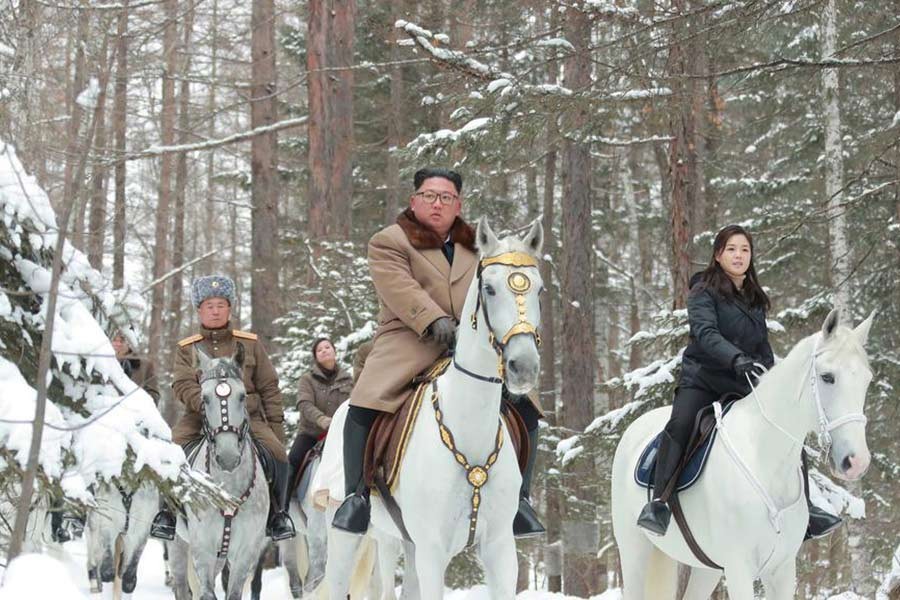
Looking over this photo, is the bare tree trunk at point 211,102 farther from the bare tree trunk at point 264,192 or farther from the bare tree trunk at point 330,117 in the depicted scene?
the bare tree trunk at point 330,117

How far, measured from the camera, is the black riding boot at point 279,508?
10219 mm

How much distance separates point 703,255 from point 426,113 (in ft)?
22.0

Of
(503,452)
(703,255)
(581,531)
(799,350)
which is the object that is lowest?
(581,531)

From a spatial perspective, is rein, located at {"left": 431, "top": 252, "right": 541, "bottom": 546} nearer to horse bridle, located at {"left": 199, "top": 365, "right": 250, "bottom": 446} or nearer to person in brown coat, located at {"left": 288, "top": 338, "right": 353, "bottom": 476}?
horse bridle, located at {"left": 199, "top": 365, "right": 250, "bottom": 446}

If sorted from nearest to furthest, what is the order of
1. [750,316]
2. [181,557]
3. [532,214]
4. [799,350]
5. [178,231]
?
Result: [799,350] < [750,316] < [181,557] < [532,214] < [178,231]

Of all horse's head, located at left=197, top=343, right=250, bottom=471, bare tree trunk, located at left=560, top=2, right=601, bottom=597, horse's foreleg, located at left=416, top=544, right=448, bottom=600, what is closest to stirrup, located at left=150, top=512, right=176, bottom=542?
horse's head, located at left=197, top=343, right=250, bottom=471

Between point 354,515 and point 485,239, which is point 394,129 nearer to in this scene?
point 354,515

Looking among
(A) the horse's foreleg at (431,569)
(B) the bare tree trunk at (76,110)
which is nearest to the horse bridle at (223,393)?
(A) the horse's foreleg at (431,569)

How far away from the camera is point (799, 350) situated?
22.8 feet

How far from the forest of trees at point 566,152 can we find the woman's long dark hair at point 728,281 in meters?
1.66

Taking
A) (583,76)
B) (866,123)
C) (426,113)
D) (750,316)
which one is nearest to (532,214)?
(426,113)

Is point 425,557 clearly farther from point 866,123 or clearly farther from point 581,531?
point 866,123

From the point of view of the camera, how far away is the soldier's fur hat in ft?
32.3

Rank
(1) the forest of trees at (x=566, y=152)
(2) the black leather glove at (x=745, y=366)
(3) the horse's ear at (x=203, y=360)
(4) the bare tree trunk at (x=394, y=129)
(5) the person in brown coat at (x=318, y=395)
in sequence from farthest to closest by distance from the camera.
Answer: (4) the bare tree trunk at (x=394, y=129) < (5) the person in brown coat at (x=318, y=395) < (3) the horse's ear at (x=203, y=360) < (1) the forest of trees at (x=566, y=152) < (2) the black leather glove at (x=745, y=366)
